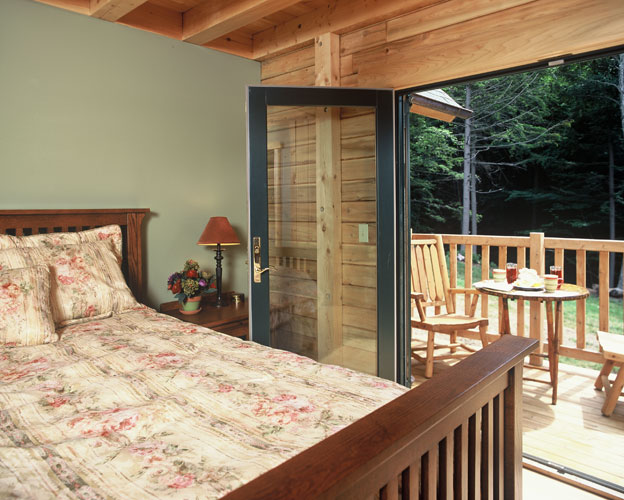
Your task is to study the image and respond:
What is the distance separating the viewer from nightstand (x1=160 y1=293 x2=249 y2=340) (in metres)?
2.94

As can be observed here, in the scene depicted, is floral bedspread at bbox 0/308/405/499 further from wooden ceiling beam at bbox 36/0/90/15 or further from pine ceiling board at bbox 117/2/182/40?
pine ceiling board at bbox 117/2/182/40

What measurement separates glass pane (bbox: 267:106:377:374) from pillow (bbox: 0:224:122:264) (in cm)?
91

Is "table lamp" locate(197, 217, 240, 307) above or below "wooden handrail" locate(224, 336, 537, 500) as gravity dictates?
above

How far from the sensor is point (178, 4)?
3.06m

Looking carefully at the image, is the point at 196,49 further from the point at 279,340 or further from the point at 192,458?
the point at 192,458

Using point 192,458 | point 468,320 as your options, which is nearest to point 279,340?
point 468,320

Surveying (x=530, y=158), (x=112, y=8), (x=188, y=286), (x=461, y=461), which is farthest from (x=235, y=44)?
(x=530, y=158)

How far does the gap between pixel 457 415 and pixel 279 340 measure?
1992mm

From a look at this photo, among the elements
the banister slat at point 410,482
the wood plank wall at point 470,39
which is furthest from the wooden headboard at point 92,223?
the banister slat at point 410,482

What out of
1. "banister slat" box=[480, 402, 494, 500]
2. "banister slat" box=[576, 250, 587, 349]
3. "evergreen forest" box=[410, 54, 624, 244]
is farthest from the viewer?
"evergreen forest" box=[410, 54, 624, 244]

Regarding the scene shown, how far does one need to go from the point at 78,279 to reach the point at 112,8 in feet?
5.20

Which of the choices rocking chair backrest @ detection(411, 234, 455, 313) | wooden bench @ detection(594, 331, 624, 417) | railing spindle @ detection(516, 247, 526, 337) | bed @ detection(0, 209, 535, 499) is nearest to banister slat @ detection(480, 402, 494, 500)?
bed @ detection(0, 209, 535, 499)

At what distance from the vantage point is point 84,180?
2.81 meters

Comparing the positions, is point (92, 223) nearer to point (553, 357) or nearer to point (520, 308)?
point (553, 357)
